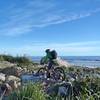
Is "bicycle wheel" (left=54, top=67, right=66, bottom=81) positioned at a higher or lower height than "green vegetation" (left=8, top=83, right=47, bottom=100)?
higher

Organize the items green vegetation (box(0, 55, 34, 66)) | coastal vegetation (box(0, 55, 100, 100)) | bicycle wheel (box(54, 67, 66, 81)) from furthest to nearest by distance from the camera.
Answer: green vegetation (box(0, 55, 34, 66)) → bicycle wheel (box(54, 67, 66, 81)) → coastal vegetation (box(0, 55, 100, 100))

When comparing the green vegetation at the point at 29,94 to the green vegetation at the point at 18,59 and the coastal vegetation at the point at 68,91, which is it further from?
the green vegetation at the point at 18,59

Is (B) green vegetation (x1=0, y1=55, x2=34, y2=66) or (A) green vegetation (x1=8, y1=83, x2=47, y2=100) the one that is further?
(B) green vegetation (x1=0, y1=55, x2=34, y2=66)

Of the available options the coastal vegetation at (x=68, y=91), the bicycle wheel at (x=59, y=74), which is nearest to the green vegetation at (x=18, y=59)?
the bicycle wheel at (x=59, y=74)

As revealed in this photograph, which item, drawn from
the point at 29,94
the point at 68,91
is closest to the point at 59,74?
the point at 68,91

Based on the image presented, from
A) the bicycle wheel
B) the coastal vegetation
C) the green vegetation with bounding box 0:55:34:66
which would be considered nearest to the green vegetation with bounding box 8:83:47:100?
the coastal vegetation

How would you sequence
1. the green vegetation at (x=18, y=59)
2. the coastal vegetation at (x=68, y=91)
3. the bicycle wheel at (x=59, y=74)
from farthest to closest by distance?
1. the green vegetation at (x=18, y=59)
2. the bicycle wheel at (x=59, y=74)
3. the coastal vegetation at (x=68, y=91)

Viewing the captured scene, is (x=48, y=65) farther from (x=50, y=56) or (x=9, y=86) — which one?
(x=9, y=86)

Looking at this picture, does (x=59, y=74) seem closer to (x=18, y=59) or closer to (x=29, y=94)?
(x=29, y=94)

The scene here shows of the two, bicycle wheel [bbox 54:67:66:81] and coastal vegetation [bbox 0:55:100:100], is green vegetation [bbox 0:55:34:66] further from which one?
coastal vegetation [bbox 0:55:100:100]

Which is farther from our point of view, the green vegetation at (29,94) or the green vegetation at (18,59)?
the green vegetation at (18,59)

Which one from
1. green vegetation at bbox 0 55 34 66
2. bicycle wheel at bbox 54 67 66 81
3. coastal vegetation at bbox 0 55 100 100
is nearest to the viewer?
coastal vegetation at bbox 0 55 100 100

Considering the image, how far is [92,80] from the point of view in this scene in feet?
42.7

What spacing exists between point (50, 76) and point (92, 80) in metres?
6.43
